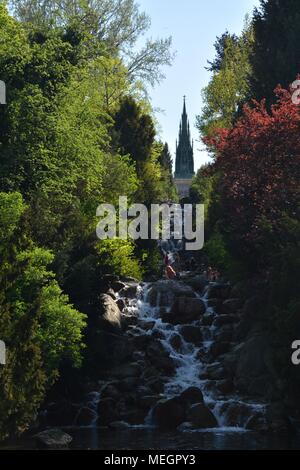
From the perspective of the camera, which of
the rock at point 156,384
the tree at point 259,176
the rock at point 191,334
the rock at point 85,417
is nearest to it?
the rock at point 85,417

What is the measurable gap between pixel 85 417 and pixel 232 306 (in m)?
11.7

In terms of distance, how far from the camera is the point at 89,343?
34188 millimetres

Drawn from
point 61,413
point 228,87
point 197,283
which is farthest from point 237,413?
point 228,87

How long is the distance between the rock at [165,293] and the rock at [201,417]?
454 inches

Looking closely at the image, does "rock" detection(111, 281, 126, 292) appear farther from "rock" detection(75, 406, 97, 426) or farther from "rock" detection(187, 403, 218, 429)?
"rock" detection(187, 403, 218, 429)

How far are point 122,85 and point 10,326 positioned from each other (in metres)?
38.7

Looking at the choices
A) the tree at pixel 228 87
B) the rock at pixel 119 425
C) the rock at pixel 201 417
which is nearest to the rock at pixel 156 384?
the rock at pixel 201 417

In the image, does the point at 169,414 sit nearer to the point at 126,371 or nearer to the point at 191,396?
the point at 191,396

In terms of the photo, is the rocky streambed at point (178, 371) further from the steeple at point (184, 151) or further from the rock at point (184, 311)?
the steeple at point (184, 151)

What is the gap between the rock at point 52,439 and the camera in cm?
2709

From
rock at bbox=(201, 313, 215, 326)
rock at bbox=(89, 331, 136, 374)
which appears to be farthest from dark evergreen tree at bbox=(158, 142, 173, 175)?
rock at bbox=(89, 331, 136, 374)

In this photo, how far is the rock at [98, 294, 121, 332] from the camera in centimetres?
3753

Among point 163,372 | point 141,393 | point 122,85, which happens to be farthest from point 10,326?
point 122,85

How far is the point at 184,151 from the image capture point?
6993 inches
